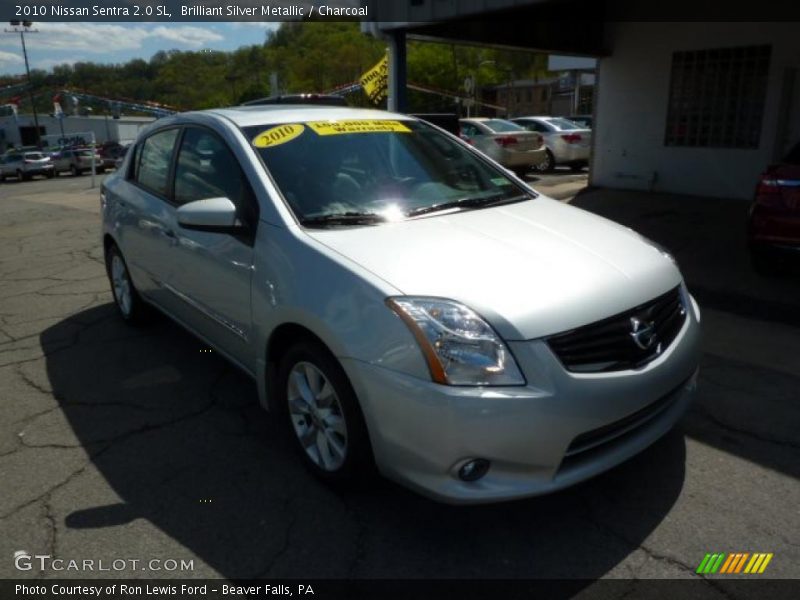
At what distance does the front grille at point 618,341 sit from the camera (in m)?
2.28

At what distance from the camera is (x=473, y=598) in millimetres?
2191

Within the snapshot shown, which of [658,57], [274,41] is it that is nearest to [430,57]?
[274,41]

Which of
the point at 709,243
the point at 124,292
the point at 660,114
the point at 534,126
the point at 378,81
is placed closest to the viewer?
the point at 124,292

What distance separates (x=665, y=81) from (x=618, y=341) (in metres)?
9.23

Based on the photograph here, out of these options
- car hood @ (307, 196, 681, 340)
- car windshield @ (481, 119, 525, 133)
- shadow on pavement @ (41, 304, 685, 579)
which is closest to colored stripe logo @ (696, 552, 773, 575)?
shadow on pavement @ (41, 304, 685, 579)

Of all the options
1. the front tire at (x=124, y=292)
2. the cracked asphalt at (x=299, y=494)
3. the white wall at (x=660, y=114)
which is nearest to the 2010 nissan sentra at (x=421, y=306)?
the cracked asphalt at (x=299, y=494)

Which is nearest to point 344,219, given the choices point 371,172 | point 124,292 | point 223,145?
point 371,172

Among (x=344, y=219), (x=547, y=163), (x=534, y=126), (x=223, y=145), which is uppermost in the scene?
(x=223, y=145)

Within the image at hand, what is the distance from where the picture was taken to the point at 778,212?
509cm

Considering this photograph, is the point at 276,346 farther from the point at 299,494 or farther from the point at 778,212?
the point at 778,212

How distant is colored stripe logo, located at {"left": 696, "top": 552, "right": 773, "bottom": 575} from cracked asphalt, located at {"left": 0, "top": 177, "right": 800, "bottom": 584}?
3 cm

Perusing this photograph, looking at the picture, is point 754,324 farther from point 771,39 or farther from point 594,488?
point 771,39

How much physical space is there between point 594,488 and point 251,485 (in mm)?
1557

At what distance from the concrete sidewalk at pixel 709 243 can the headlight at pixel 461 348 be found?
378 centimetres
